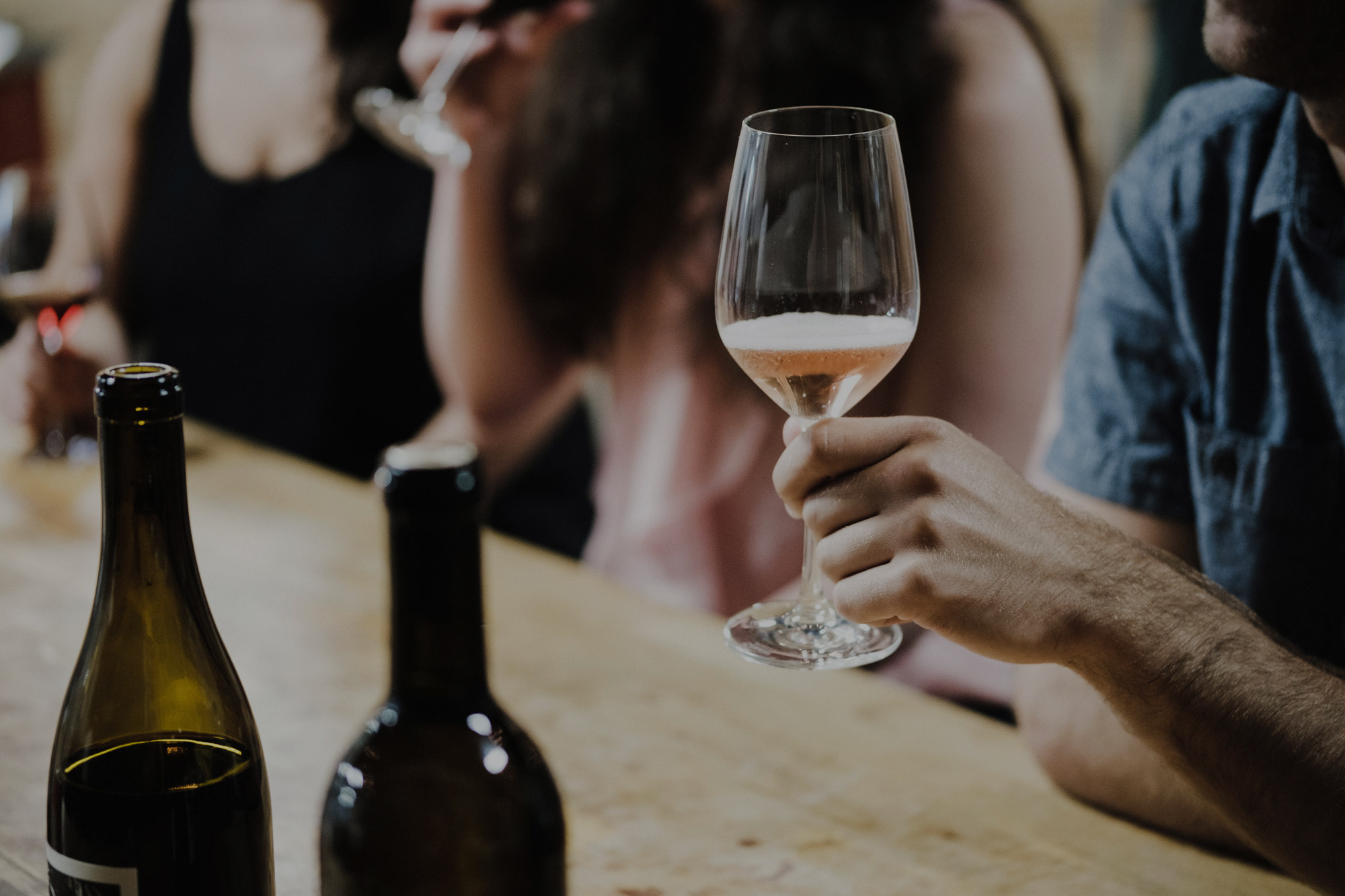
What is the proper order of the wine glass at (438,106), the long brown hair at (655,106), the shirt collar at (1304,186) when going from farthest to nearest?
the wine glass at (438,106) < the long brown hair at (655,106) < the shirt collar at (1304,186)

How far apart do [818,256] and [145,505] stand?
1.22ft

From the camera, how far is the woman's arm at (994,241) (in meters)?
1.62

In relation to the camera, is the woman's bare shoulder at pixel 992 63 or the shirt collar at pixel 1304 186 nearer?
the shirt collar at pixel 1304 186

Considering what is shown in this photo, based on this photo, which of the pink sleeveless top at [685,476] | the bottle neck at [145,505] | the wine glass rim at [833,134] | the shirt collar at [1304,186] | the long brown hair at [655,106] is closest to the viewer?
the bottle neck at [145,505]

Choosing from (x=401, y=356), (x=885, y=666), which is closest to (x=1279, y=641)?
(x=885, y=666)

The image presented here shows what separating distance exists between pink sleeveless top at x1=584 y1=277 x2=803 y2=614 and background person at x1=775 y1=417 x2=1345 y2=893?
115 centimetres

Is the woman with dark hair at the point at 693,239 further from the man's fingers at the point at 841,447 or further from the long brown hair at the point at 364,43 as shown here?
the man's fingers at the point at 841,447

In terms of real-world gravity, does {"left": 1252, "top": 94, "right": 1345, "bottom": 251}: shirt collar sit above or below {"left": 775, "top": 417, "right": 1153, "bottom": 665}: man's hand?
above

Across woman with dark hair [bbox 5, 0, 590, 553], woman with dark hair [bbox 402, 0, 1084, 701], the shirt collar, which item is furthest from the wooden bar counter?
woman with dark hair [bbox 5, 0, 590, 553]

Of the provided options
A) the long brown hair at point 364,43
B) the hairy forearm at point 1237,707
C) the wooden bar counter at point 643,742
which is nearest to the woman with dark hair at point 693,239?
the long brown hair at point 364,43

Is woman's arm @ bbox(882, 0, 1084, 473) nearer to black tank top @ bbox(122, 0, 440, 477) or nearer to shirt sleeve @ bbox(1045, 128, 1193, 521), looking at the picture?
shirt sleeve @ bbox(1045, 128, 1193, 521)

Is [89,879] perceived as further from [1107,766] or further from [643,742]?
[1107,766]

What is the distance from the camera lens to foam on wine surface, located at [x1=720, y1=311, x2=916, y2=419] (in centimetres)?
70

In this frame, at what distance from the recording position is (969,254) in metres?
1.71
